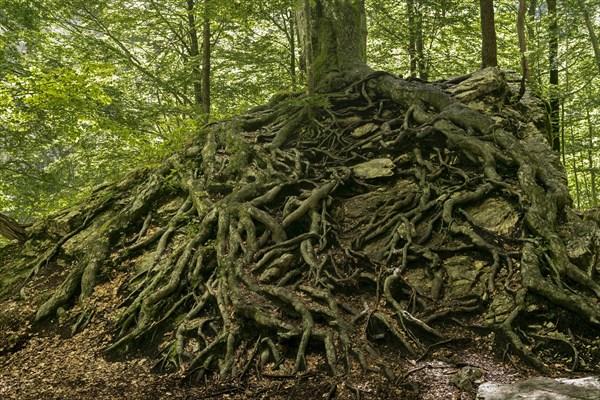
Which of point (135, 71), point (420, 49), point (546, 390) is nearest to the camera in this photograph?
point (546, 390)

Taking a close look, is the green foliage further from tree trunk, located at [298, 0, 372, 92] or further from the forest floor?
the forest floor

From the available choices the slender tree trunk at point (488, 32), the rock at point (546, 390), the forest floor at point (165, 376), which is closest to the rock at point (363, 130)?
the slender tree trunk at point (488, 32)

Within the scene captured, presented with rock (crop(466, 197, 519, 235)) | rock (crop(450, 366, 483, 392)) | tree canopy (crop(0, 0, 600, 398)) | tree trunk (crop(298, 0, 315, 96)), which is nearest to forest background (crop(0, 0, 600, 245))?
tree canopy (crop(0, 0, 600, 398))

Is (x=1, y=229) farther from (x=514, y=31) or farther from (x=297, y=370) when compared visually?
(x=514, y=31)

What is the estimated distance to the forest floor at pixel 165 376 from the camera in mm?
4223

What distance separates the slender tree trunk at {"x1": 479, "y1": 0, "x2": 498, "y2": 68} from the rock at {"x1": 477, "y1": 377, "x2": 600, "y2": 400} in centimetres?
896

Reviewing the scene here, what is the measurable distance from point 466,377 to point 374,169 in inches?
176

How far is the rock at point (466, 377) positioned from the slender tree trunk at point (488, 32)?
8580 mm

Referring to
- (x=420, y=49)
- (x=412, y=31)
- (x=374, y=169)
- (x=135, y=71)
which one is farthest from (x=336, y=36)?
(x=135, y=71)

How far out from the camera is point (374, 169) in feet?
26.1

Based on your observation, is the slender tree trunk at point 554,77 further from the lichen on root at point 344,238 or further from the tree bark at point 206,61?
the tree bark at point 206,61

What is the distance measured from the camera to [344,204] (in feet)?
24.8

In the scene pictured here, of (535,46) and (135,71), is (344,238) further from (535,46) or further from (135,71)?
(535,46)

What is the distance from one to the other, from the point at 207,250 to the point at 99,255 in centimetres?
222
